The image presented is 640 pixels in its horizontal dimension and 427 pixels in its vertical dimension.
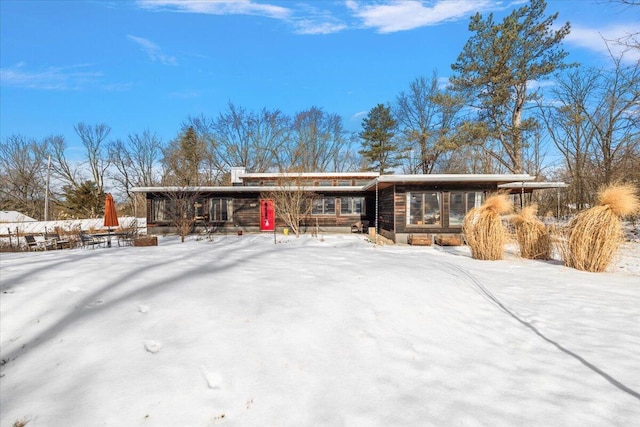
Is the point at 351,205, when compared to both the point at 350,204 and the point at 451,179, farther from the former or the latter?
the point at 451,179

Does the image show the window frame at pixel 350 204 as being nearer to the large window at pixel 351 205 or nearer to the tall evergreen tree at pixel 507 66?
the large window at pixel 351 205

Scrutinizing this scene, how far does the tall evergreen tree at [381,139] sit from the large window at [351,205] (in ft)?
44.3

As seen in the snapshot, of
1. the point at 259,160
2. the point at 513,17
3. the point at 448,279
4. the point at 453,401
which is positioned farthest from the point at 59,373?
the point at 259,160

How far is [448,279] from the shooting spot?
564cm

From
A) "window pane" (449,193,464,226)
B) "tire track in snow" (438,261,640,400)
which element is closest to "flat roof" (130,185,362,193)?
"window pane" (449,193,464,226)

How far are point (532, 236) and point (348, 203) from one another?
12045 millimetres

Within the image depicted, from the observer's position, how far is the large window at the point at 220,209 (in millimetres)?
20000

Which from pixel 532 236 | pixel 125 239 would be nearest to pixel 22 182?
pixel 125 239

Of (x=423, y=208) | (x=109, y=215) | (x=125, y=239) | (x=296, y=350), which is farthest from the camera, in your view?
(x=423, y=208)

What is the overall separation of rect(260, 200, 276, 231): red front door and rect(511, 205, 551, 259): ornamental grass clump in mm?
13873

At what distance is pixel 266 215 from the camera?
2034cm

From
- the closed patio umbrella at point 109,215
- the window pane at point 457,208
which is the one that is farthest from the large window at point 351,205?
the closed patio umbrella at point 109,215

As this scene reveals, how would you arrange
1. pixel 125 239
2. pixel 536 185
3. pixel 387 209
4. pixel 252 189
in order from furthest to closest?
pixel 252 189, pixel 387 209, pixel 536 185, pixel 125 239

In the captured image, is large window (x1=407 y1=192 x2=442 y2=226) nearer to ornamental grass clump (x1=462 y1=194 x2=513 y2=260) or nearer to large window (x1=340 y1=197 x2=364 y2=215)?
large window (x1=340 y1=197 x2=364 y2=215)
